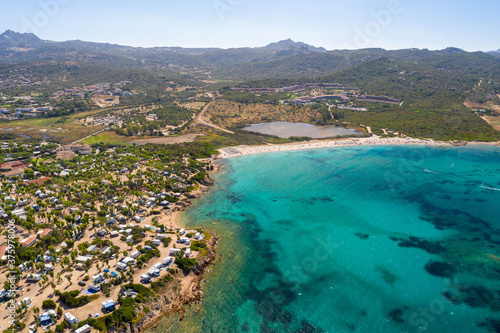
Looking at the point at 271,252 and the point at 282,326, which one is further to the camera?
the point at 271,252

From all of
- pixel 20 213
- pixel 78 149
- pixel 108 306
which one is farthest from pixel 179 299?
pixel 78 149

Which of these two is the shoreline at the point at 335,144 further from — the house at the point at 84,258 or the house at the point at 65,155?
the house at the point at 84,258

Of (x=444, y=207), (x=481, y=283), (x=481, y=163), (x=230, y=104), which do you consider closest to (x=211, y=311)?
(x=481, y=283)

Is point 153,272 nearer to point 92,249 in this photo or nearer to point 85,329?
point 85,329

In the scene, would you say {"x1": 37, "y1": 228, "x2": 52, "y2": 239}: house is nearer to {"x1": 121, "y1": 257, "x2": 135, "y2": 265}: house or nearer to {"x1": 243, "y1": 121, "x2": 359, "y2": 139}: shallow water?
{"x1": 121, "y1": 257, "x2": 135, "y2": 265}: house

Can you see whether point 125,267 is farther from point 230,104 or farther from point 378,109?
point 378,109
